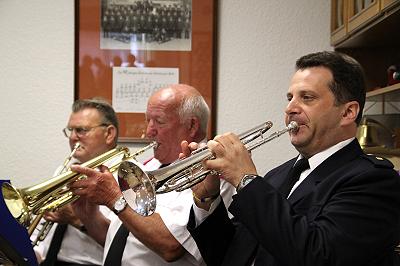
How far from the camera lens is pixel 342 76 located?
4.32 ft

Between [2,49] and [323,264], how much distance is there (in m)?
2.00

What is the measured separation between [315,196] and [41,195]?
80 cm

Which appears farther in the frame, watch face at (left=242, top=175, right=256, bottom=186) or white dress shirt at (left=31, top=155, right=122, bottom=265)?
white dress shirt at (left=31, top=155, right=122, bottom=265)

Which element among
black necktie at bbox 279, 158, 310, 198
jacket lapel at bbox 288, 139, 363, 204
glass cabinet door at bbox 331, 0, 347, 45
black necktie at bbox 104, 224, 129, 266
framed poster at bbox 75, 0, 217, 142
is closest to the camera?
jacket lapel at bbox 288, 139, 363, 204

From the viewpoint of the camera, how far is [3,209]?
3.59 ft

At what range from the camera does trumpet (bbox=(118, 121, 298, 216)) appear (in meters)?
1.32

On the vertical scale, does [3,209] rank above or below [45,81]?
below

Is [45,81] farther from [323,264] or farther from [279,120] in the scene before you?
[323,264]

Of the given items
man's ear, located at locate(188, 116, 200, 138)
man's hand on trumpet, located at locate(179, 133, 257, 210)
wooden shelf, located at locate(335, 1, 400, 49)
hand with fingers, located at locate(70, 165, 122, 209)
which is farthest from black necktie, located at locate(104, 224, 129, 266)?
wooden shelf, located at locate(335, 1, 400, 49)

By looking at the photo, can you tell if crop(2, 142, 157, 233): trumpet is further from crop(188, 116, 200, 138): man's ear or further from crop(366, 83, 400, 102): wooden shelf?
crop(366, 83, 400, 102): wooden shelf

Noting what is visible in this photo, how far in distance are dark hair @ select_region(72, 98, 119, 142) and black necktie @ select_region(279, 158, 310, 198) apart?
1.10 metres

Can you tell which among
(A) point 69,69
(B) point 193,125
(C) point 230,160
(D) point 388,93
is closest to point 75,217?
(B) point 193,125

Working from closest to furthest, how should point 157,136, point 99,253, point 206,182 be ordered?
point 206,182 < point 157,136 < point 99,253

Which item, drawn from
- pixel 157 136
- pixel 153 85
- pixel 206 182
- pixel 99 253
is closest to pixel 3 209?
pixel 206 182
